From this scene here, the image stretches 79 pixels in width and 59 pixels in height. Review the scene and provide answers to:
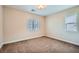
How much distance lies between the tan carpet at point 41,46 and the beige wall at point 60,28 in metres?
0.10

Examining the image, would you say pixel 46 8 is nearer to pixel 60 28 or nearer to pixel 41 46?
pixel 60 28

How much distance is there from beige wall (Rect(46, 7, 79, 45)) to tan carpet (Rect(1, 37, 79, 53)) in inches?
3.9

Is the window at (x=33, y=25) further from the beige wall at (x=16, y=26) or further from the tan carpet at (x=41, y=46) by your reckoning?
the tan carpet at (x=41, y=46)

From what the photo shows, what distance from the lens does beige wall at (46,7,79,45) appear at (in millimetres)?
1773

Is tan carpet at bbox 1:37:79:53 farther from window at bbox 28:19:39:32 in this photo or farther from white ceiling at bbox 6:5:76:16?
white ceiling at bbox 6:5:76:16

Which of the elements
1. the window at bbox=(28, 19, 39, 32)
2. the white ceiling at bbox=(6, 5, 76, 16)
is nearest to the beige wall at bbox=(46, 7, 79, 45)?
the white ceiling at bbox=(6, 5, 76, 16)

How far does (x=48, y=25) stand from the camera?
190 cm

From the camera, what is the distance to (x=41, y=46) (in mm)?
1818

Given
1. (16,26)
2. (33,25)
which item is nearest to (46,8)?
(33,25)

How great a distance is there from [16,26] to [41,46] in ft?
Answer: 1.93

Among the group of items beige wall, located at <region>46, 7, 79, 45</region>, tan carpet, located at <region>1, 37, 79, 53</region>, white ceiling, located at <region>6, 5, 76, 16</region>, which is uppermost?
white ceiling, located at <region>6, 5, 76, 16</region>
